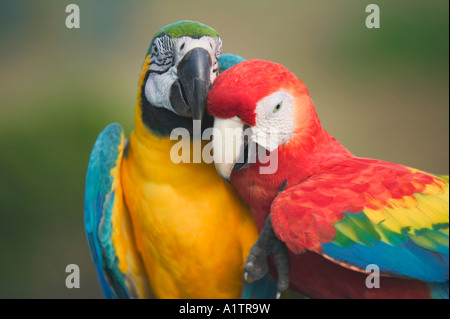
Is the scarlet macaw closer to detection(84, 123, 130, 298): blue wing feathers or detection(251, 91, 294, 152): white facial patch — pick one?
detection(251, 91, 294, 152): white facial patch

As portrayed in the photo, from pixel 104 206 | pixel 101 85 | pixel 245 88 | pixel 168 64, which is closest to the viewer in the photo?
pixel 245 88

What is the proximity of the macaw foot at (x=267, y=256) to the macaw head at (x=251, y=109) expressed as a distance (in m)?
0.10

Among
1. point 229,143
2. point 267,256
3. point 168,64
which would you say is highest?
point 168,64

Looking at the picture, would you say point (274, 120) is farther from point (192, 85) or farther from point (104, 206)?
point (104, 206)

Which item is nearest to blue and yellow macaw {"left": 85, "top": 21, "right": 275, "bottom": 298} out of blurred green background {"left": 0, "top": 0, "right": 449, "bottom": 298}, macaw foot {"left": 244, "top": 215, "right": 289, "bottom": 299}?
macaw foot {"left": 244, "top": 215, "right": 289, "bottom": 299}

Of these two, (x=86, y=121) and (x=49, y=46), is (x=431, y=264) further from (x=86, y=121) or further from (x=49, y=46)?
(x=49, y=46)

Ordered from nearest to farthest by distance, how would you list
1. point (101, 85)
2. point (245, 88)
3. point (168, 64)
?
point (245, 88) < point (168, 64) < point (101, 85)

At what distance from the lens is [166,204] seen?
660mm

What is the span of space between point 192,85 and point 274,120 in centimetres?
12

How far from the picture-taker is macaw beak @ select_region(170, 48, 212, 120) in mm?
539

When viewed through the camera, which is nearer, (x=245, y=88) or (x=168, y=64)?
(x=245, y=88)

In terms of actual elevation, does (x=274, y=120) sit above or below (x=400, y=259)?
above

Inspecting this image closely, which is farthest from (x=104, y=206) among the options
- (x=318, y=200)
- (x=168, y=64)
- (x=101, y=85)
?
(x=101, y=85)

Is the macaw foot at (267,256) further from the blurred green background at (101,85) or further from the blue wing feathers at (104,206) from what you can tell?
the blurred green background at (101,85)
